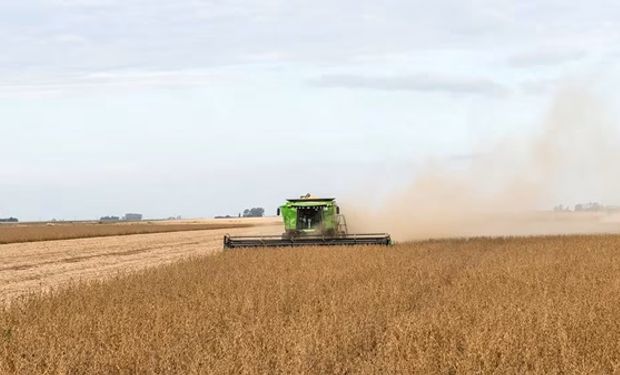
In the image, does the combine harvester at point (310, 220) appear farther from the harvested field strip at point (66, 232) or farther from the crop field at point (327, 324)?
the harvested field strip at point (66, 232)

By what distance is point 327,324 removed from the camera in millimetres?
8336

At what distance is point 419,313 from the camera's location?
31.0 ft

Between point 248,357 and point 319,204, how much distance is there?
22287 millimetres

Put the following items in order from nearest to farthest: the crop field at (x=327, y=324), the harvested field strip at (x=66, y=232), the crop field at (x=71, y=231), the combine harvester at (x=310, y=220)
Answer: the crop field at (x=327, y=324) < the combine harvester at (x=310, y=220) < the harvested field strip at (x=66, y=232) < the crop field at (x=71, y=231)

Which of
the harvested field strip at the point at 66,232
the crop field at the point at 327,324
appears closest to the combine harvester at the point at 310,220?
the crop field at the point at 327,324

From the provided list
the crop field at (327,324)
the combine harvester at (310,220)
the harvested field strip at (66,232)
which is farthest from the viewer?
the harvested field strip at (66,232)

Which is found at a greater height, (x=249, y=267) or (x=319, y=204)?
(x=319, y=204)

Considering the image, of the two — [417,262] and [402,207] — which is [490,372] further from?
[402,207]

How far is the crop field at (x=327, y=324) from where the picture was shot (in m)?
6.65

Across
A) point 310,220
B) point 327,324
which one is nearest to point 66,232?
point 310,220

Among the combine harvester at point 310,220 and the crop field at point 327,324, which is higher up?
the combine harvester at point 310,220

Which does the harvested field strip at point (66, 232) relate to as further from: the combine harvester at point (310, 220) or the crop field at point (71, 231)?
the combine harvester at point (310, 220)

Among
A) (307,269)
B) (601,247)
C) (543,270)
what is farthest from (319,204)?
(543,270)

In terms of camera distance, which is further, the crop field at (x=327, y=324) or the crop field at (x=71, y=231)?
the crop field at (x=71, y=231)
